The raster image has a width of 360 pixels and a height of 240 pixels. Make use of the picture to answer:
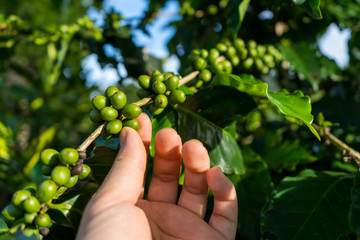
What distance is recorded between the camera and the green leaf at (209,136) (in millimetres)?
1306

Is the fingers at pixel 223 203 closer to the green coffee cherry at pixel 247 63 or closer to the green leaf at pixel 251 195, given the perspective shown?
the green leaf at pixel 251 195

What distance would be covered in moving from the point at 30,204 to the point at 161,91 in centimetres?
61

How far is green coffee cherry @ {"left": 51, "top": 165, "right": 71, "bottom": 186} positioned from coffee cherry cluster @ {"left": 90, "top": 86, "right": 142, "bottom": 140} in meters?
0.20

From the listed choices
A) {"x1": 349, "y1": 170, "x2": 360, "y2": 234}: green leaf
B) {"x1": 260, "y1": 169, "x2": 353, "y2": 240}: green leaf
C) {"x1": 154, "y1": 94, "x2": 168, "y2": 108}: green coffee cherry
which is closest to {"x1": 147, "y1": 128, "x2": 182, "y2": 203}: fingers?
{"x1": 154, "y1": 94, "x2": 168, "y2": 108}: green coffee cherry

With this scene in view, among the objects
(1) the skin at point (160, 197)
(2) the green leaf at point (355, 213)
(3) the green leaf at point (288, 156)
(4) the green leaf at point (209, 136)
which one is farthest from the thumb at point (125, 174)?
(3) the green leaf at point (288, 156)

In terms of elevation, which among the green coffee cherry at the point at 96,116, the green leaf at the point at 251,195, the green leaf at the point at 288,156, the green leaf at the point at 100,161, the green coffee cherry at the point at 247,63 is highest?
the green coffee cherry at the point at 96,116

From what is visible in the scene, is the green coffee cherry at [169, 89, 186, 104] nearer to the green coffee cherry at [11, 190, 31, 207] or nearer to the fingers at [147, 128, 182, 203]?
the fingers at [147, 128, 182, 203]

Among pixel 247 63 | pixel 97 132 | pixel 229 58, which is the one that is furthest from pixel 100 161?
pixel 247 63

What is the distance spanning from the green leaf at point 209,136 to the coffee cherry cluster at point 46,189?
0.54 m

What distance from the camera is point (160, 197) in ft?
4.01

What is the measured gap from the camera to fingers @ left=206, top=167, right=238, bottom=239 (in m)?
1.09

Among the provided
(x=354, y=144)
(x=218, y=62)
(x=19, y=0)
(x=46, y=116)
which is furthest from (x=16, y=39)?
(x=19, y=0)

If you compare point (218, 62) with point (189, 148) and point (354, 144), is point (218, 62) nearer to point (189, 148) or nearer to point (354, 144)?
point (189, 148)

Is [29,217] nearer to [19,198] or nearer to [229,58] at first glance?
[19,198]
